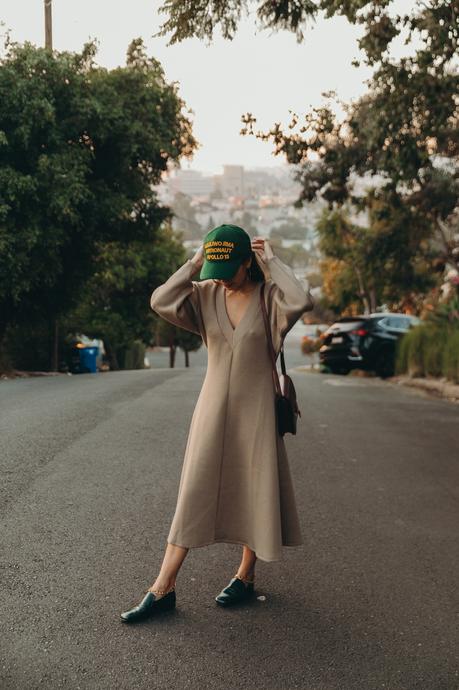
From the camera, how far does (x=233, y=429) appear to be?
4113 millimetres

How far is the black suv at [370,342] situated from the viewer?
20.6m

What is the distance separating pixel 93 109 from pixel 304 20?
10750 mm

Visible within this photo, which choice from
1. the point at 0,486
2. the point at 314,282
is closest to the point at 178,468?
the point at 0,486

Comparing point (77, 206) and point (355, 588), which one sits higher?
point (77, 206)

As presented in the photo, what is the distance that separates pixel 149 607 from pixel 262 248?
5.87 ft

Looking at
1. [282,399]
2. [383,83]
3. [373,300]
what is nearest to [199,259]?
[282,399]

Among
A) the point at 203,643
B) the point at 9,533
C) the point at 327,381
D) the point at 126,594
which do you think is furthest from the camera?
the point at 327,381

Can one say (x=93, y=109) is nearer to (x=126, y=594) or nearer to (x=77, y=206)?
(x=77, y=206)

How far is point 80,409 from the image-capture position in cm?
1148

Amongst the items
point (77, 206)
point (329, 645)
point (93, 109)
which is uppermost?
point (93, 109)

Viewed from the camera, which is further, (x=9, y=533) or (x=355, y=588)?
(x=9, y=533)

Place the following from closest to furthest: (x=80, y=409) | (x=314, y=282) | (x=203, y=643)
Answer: (x=203, y=643), (x=80, y=409), (x=314, y=282)

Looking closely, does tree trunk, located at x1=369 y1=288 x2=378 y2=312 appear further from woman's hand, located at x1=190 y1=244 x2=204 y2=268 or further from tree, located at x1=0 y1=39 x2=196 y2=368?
woman's hand, located at x1=190 y1=244 x2=204 y2=268

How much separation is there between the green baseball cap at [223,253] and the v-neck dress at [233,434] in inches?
6.4
